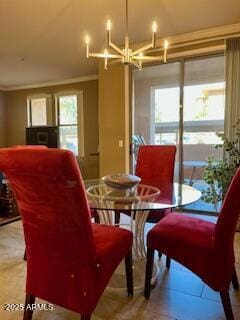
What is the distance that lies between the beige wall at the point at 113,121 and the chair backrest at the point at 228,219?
2889 millimetres

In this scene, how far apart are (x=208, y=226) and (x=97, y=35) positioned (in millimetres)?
3023

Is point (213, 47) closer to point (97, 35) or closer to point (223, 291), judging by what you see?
point (97, 35)

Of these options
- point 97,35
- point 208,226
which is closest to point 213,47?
point 97,35

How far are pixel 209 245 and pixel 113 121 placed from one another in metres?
3.11

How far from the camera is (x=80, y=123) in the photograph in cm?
675

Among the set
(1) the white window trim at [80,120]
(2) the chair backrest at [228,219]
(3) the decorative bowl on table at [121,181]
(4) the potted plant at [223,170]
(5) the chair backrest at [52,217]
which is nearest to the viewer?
(5) the chair backrest at [52,217]

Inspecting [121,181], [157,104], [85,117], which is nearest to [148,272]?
[121,181]

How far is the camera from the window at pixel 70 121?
677 centimetres

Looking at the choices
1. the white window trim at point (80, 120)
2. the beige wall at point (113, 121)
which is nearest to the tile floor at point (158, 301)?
the beige wall at point (113, 121)

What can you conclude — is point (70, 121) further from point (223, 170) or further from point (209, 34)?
point (223, 170)

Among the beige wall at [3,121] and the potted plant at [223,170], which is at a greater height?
the beige wall at [3,121]

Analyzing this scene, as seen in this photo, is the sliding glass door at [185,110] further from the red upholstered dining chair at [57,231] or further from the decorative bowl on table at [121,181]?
the red upholstered dining chair at [57,231]

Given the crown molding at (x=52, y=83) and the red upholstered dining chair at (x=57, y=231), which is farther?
the crown molding at (x=52, y=83)

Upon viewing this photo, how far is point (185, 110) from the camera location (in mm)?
4258
